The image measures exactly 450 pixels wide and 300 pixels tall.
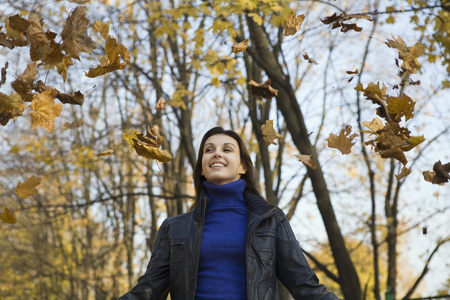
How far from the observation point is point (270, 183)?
5637mm

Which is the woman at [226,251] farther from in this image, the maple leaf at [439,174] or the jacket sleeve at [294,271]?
the maple leaf at [439,174]

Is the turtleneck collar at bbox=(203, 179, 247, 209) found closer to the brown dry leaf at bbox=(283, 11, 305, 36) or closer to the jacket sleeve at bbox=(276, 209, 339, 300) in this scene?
the jacket sleeve at bbox=(276, 209, 339, 300)

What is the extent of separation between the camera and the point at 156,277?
250 cm

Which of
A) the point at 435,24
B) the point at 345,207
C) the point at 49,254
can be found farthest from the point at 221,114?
the point at 49,254

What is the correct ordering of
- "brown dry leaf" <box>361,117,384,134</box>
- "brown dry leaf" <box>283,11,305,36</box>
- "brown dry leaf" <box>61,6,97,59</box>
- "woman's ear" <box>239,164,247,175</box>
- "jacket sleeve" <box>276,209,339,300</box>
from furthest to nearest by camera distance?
"brown dry leaf" <box>283,11,305,36</box>
"woman's ear" <box>239,164,247,175</box>
"brown dry leaf" <box>361,117,384,134</box>
"brown dry leaf" <box>61,6,97,59</box>
"jacket sleeve" <box>276,209,339,300</box>

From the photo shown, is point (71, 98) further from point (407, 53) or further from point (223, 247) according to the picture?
point (407, 53)

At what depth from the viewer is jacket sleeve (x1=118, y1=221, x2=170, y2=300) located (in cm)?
245

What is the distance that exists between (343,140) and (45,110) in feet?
5.13

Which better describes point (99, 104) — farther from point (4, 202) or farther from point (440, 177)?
point (440, 177)

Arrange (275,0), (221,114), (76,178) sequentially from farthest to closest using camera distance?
1. (76,178)
2. (221,114)
3. (275,0)

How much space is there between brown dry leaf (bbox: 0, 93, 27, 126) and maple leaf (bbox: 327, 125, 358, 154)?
1601 mm

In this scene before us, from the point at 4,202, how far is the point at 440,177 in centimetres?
941

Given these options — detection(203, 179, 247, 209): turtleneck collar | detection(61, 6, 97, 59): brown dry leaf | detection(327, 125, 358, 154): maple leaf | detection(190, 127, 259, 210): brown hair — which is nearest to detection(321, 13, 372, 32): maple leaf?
detection(327, 125, 358, 154): maple leaf

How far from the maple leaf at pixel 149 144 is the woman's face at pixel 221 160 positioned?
225 mm
